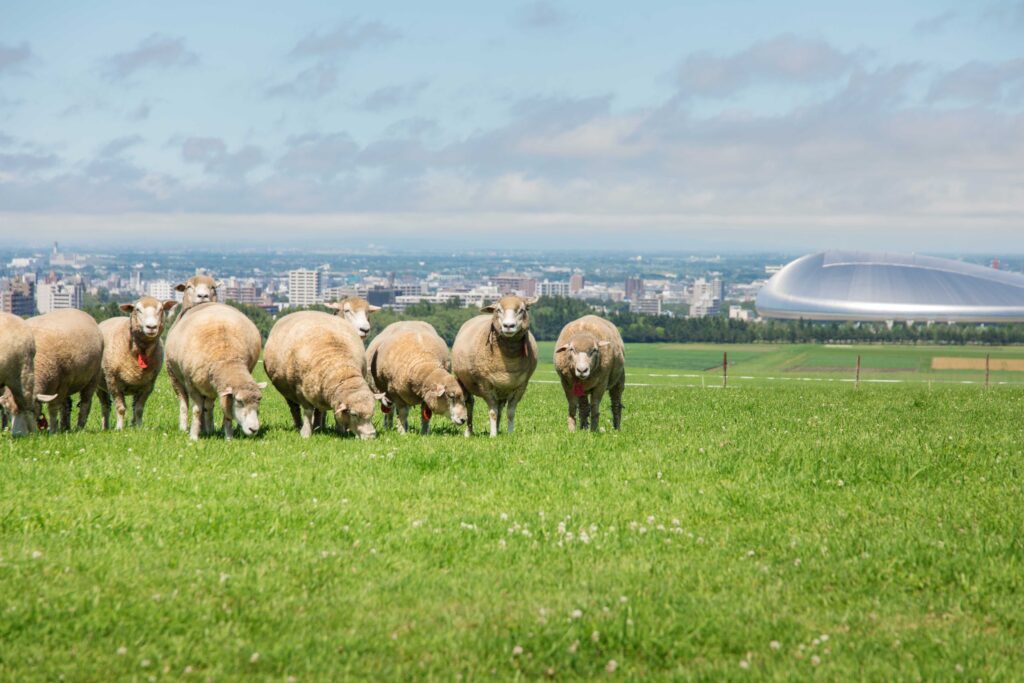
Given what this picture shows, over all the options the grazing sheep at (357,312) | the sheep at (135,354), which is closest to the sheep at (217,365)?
the sheep at (135,354)

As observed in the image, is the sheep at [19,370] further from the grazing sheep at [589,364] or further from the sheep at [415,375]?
the grazing sheep at [589,364]

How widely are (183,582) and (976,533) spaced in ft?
22.9

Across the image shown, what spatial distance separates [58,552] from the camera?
905 cm

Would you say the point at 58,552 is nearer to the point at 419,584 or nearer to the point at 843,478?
the point at 419,584

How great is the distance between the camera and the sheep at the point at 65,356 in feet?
58.9

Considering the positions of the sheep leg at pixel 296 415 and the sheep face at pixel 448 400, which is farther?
the sheep leg at pixel 296 415

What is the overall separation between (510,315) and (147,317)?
6.39 metres

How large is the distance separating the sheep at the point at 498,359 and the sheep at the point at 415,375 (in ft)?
Answer: 1.28

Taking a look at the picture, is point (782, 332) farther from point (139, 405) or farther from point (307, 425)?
point (307, 425)

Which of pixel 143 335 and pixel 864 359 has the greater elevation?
pixel 143 335

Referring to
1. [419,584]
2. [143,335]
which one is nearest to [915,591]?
[419,584]

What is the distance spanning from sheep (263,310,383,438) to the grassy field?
155 centimetres

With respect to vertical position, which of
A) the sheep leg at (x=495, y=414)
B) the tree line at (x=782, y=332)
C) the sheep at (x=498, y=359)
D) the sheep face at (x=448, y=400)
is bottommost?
the tree line at (x=782, y=332)

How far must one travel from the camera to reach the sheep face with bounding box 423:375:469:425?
1744 centimetres
